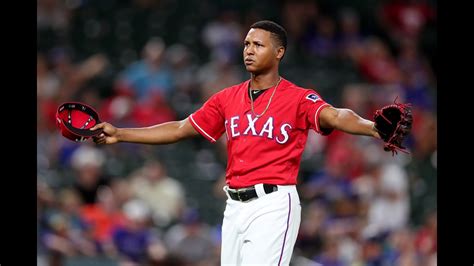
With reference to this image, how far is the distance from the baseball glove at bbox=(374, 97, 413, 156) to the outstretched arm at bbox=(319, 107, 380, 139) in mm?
49

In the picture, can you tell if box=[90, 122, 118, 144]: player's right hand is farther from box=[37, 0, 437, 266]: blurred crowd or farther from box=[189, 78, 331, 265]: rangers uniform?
box=[37, 0, 437, 266]: blurred crowd

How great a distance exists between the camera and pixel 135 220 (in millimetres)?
10305

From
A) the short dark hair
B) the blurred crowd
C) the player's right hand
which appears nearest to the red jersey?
the short dark hair

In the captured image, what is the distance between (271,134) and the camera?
227 inches

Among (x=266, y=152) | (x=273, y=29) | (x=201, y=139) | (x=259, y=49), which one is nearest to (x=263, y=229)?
(x=266, y=152)

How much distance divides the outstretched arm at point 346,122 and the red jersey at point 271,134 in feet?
0.16

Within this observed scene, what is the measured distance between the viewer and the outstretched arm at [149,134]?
5984 millimetres

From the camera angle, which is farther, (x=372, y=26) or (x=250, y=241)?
(x=372, y=26)

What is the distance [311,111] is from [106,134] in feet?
4.03

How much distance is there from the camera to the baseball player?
5695mm
